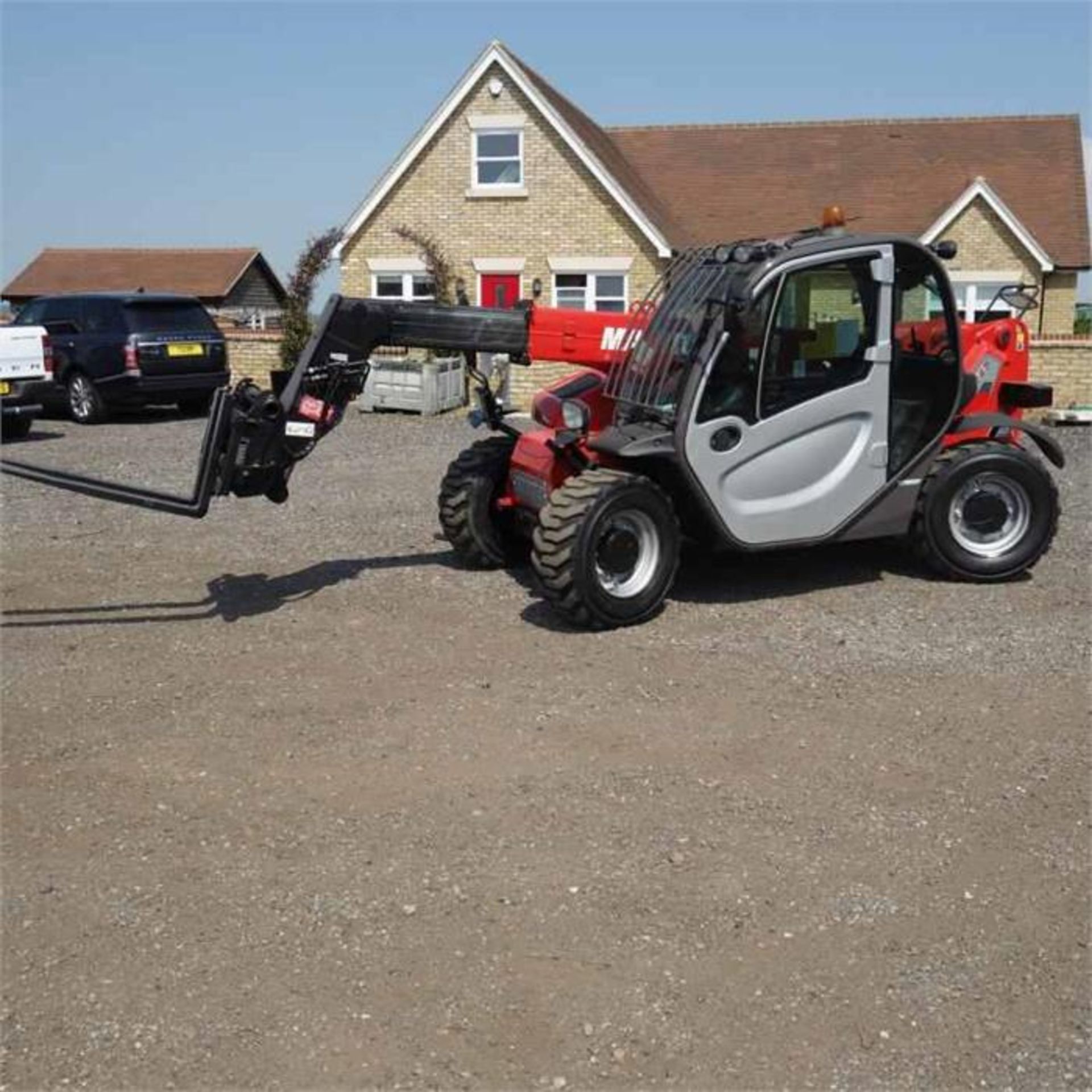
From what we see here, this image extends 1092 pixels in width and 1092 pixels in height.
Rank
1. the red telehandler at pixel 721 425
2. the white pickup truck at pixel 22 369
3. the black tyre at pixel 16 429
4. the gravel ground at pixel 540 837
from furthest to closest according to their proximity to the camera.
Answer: the black tyre at pixel 16 429 → the white pickup truck at pixel 22 369 → the red telehandler at pixel 721 425 → the gravel ground at pixel 540 837

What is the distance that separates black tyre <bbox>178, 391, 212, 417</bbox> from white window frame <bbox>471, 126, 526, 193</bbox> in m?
8.08

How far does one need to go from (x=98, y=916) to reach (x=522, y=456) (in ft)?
14.5

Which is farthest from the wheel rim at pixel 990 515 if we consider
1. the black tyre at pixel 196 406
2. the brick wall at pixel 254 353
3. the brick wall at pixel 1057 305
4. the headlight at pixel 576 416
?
the brick wall at pixel 1057 305

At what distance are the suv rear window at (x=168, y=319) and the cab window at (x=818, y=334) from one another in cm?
1316

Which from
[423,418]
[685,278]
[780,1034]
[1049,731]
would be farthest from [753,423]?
[423,418]

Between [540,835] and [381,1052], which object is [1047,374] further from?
[381,1052]

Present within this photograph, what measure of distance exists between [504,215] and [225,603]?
733 inches

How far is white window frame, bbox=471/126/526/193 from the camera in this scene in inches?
983

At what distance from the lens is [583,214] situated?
2478 cm

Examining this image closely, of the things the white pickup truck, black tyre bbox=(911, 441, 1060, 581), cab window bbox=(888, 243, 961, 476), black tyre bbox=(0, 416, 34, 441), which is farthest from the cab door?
black tyre bbox=(0, 416, 34, 441)

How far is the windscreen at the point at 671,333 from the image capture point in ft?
23.9

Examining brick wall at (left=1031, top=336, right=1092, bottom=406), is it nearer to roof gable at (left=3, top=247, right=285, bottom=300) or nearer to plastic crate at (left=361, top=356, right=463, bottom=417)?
plastic crate at (left=361, top=356, right=463, bottom=417)

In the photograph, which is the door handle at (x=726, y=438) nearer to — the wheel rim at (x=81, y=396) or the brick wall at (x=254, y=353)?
the wheel rim at (x=81, y=396)

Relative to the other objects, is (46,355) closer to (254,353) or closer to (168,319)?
(168,319)
